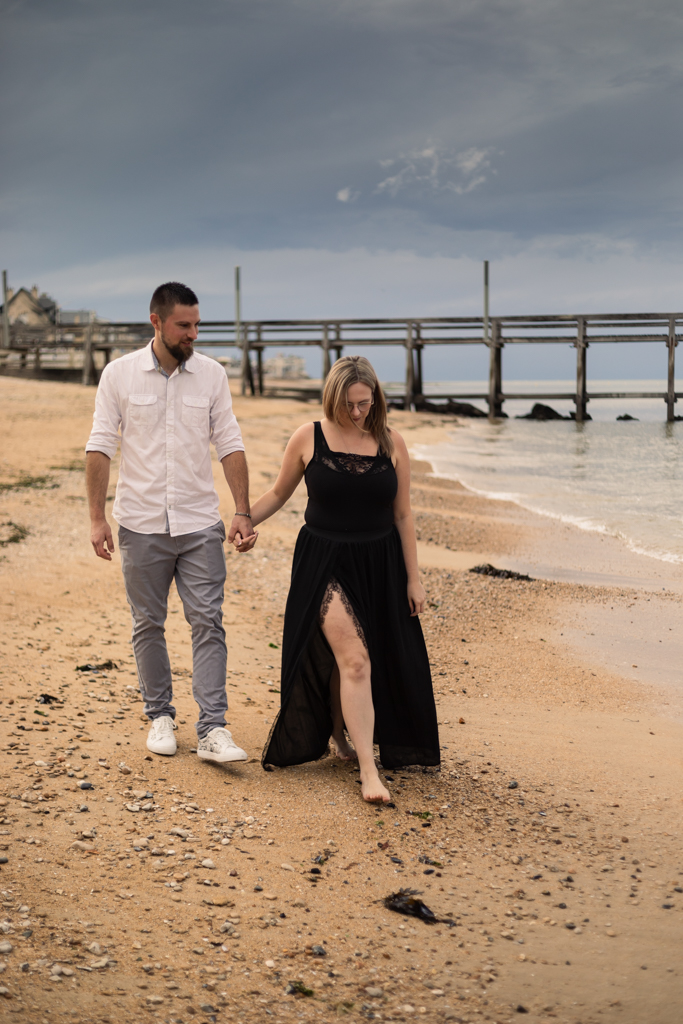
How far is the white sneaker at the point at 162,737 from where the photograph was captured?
12.3 ft

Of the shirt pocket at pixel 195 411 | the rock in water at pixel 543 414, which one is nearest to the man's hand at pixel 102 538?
the shirt pocket at pixel 195 411

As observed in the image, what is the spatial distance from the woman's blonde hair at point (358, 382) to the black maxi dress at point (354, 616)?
9 centimetres

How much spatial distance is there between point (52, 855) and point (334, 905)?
98 cm

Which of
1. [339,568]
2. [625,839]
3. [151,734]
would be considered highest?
[339,568]

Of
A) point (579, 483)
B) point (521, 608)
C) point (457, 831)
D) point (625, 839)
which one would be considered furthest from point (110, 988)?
point (579, 483)

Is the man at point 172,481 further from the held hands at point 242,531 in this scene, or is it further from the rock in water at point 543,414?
the rock in water at point 543,414

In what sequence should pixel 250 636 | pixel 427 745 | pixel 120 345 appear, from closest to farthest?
1. pixel 427 745
2. pixel 250 636
3. pixel 120 345

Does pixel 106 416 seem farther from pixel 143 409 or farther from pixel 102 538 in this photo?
pixel 102 538

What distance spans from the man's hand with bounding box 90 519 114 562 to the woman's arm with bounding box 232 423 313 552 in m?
0.56

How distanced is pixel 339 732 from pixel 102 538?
132cm

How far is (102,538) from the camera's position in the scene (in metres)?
3.63

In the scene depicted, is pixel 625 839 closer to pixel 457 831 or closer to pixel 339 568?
pixel 457 831

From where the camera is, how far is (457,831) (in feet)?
10.9

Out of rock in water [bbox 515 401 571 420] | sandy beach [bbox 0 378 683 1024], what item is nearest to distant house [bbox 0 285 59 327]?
rock in water [bbox 515 401 571 420]
